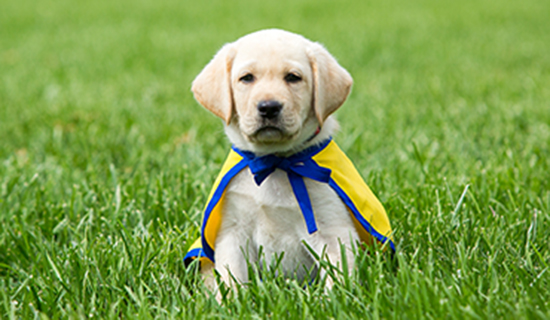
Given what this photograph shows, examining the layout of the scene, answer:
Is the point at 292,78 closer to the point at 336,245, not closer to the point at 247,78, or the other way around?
the point at 247,78

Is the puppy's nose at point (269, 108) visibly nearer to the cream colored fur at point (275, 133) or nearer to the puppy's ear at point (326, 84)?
the cream colored fur at point (275, 133)

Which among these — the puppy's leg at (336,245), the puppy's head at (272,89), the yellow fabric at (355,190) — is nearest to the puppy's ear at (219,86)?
the puppy's head at (272,89)

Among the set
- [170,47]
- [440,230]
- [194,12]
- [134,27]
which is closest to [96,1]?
[194,12]

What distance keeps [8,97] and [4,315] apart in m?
5.19

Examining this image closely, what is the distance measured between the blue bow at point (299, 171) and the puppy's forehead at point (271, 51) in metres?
0.43

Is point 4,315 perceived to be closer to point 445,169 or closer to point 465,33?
point 445,169

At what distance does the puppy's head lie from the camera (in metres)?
2.55

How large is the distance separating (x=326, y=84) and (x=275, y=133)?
0.36 meters

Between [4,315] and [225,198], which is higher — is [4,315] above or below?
below

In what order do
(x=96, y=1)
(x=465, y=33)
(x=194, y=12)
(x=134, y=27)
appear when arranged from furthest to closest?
(x=96, y=1), (x=194, y=12), (x=134, y=27), (x=465, y=33)

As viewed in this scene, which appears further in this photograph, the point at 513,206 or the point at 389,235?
the point at 513,206

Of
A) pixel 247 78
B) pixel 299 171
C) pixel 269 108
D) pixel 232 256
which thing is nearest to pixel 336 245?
pixel 299 171

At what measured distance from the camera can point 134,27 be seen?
41.9ft

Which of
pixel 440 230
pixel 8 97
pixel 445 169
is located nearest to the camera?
pixel 440 230
